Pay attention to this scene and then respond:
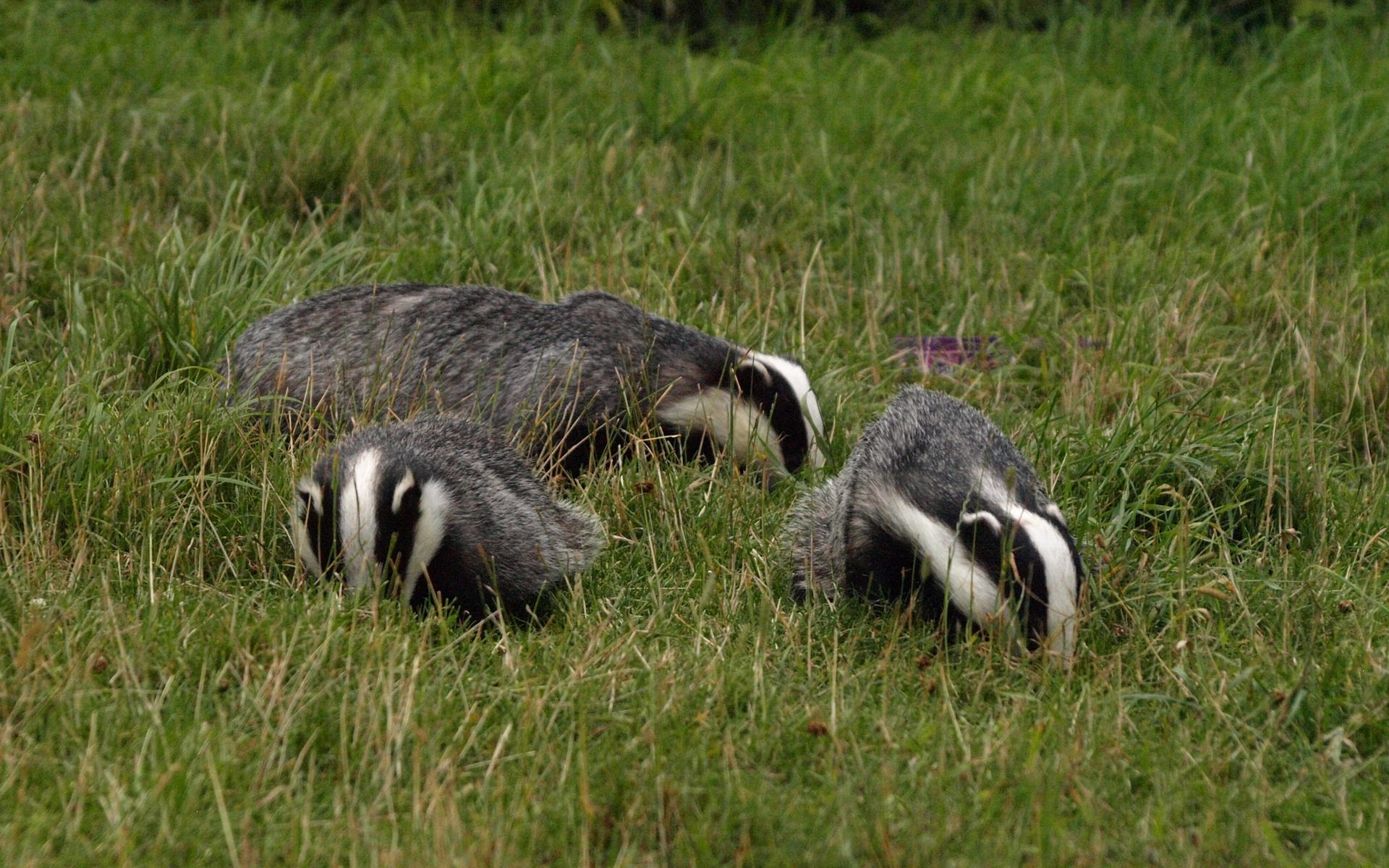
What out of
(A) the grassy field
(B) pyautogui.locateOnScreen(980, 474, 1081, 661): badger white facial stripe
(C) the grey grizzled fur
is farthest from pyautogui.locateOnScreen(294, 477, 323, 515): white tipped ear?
(B) pyautogui.locateOnScreen(980, 474, 1081, 661): badger white facial stripe

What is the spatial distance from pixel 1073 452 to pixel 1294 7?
5039mm

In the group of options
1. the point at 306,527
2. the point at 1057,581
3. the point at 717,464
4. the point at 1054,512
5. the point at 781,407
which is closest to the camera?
the point at 1057,581

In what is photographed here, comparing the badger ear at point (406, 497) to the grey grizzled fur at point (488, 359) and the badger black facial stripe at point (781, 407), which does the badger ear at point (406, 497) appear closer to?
the grey grizzled fur at point (488, 359)

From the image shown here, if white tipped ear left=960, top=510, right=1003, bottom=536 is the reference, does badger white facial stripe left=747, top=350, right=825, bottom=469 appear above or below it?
below

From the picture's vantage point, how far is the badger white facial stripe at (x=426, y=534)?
372 centimetres

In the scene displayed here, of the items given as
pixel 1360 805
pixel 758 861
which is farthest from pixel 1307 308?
pixel 758 861

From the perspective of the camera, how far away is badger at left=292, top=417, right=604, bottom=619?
3.70 m

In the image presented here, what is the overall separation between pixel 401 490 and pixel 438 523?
15 cm

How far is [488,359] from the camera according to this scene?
516cm

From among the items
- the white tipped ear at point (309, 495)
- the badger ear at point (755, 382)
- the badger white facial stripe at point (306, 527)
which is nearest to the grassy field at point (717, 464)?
the badger white facial stripe at point (306, 527)

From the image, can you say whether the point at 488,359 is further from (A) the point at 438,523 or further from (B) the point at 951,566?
(B) the point at 951,566

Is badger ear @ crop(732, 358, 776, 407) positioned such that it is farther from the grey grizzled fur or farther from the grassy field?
the grassy field

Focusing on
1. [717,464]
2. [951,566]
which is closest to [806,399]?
[717,464]

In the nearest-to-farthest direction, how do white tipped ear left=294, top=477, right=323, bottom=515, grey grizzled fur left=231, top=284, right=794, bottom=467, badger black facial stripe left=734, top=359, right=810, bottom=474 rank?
white tipped ear left=294, top=477, right=323, bottom=515 → badger black facial stripe left=734, top=359, right=810, bottom=474 → grey grizzled fur left=231, top=284, right=794, bottom=467
